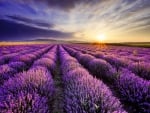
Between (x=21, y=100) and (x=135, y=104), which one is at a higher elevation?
(x=21, y=100)

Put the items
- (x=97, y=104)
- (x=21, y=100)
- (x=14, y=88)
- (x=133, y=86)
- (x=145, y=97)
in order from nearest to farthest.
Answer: (x=21, y=100) < (x=97, y=104) < (x=14, y=88) < (x=145, y=97) < (x=133, y=86)

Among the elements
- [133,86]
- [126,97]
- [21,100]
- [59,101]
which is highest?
[21,100]

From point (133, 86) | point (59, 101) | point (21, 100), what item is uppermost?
point (21, 100)

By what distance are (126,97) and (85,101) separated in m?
1.78

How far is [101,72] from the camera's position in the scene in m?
7.09

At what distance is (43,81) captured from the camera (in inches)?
153

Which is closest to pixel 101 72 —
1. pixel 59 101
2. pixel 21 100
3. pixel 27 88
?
pixel 59 101

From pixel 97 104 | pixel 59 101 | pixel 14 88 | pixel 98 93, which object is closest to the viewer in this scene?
pixel 97 104

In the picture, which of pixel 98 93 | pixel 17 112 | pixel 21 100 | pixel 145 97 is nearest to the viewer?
pixel 17 112

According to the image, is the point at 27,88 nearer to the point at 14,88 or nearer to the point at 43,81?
the point at 14,88

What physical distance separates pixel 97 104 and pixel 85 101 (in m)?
0.18

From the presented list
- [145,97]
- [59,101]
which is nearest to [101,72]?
[59,101]

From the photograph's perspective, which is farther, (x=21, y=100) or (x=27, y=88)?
(x=27, y=88)

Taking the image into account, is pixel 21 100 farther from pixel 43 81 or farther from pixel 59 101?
pixel 59 101
